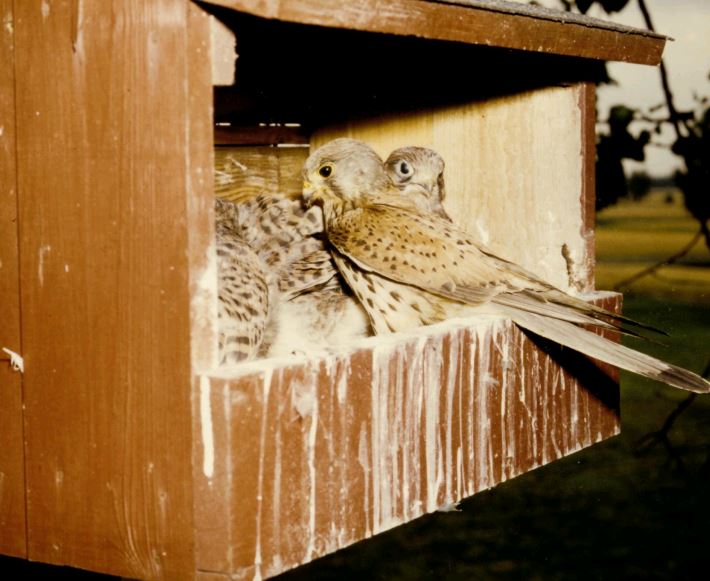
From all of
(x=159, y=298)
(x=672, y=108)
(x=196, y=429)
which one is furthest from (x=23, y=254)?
(x=672, y=108)

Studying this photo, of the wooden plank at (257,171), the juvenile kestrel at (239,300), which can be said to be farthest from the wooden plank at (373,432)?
the wooden plank at (257,171)

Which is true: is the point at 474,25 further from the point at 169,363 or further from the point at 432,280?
the point at 169,363

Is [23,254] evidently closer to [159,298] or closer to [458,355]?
[159,298]

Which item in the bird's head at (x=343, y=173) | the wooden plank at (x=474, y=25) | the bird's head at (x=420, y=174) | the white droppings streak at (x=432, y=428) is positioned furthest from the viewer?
the bird's head at (x=420, y=174)

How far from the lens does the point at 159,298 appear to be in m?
1.91

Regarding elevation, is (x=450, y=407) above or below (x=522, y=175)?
below

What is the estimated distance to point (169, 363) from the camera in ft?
6.23

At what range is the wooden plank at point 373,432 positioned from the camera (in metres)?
1.90

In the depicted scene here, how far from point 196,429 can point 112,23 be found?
727mm

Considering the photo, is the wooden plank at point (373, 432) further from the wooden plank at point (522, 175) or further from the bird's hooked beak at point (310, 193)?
the bird's hooked beak at point (310, 193)

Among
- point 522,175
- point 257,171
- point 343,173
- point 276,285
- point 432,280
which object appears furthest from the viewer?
point 257,171

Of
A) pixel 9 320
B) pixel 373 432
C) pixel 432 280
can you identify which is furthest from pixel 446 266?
pixel 9 320

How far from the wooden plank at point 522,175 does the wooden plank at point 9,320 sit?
1564 mm

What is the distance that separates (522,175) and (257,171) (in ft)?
3.11
